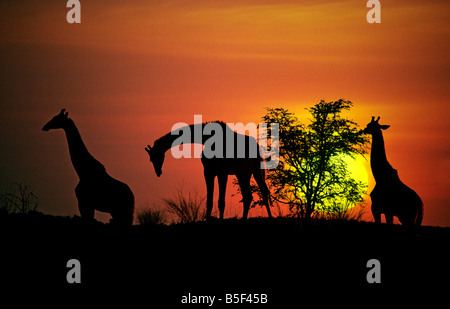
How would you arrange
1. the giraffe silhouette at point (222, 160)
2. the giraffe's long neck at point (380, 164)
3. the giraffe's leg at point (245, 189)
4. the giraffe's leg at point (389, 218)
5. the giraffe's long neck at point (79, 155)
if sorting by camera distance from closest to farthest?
1. the giraffe's long neck at point (79, 155)
2. the giraffe's leg at point (389, 218)
3. the giraffe's long neck at point (380, 164)
4. the giraffe silhouette at point (222, 160)
5. the giraffe's leg at point (245, 189)

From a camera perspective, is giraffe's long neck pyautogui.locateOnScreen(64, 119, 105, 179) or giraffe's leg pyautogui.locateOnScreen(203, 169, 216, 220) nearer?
giraffe's long neck pyautogui.locateOnScreen(64, 119, 105, 179)

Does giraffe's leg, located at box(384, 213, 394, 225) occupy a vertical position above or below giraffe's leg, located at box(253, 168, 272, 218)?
below

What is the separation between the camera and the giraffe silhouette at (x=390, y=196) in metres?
18.5

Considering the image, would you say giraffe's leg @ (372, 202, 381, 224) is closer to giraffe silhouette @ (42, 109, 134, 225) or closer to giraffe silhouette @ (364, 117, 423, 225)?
giraffe silhouette @ (364, 117, 423, 225)

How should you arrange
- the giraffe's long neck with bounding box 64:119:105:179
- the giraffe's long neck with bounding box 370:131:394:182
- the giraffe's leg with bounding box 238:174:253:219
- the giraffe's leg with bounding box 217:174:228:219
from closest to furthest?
the giraffe's long neck with bounding box 64:119:105:179, the giraffe's long neck with bounding box 370:131:394:182, the giraffe's leg with bounding box 217:174:228:219, the giraffe's leg with bounding box 238:174:253:219

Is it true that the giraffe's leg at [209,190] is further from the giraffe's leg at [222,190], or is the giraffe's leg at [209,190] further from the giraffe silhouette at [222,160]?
the giraffe's leg at [222,190]

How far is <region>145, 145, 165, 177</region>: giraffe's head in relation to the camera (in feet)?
64.5

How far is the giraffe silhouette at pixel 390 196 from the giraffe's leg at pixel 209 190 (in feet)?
15.8

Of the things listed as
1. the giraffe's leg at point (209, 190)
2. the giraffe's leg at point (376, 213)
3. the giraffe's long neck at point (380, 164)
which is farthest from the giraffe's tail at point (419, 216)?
the giraffe's leg at point (209, 190)

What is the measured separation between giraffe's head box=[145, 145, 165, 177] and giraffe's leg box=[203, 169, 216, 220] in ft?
4.81

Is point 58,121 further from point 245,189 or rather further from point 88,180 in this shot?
point 245,189

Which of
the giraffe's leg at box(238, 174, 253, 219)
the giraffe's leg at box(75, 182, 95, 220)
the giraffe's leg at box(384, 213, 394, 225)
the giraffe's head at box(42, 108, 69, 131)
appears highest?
the giraffe's head at box(42, 108, 69, 131)

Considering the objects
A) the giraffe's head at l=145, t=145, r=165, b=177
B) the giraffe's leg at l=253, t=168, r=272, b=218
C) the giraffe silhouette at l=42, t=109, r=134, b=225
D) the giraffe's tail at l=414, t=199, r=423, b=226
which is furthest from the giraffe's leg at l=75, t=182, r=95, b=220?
the giraffe's tail at l=414, t=199, r=423, b=226
